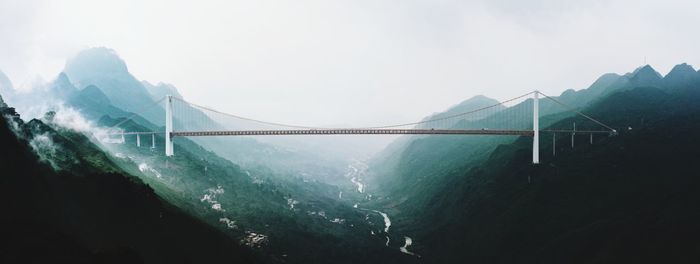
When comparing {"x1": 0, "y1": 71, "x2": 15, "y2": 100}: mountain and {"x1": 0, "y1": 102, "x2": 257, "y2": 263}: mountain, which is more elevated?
{"x1": 0, "y1": 71, "x2": 15, "y2": 100}: mountain

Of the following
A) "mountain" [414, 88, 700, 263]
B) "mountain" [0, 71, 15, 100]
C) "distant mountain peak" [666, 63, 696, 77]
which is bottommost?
"mountain" [414, 88, 700, 263]

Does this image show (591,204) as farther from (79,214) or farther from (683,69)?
(683,69)

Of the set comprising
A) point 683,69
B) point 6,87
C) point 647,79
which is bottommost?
point 6,87

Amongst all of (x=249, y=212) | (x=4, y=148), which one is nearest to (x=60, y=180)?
(x=4, y=148)

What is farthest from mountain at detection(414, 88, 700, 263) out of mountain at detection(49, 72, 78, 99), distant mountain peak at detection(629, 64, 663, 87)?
mountain at detection(49, 72, 78, 99)

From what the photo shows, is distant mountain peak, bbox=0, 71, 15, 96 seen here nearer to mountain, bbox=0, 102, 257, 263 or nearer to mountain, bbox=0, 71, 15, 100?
mountain, bbox=0, 71, 15, 100

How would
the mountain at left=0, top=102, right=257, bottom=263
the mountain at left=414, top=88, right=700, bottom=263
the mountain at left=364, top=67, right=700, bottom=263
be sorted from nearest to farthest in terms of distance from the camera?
the mountain at left=0, top=102, right=257, bottom=263 → the mountain at left=414, top=88, right=700, bottom=263 → the mountain at left=364, top=67, right=700, bottom=263

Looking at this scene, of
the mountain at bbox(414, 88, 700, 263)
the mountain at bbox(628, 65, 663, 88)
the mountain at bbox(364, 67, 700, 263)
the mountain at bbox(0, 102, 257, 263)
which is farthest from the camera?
the mountain at bbox(628, 65, 663, 88)

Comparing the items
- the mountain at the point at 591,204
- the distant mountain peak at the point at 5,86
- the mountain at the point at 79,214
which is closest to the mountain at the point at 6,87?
the distant mountain peak at the point at 5,86

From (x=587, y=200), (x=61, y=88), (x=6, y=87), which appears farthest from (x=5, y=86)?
(x=587, y=200)
